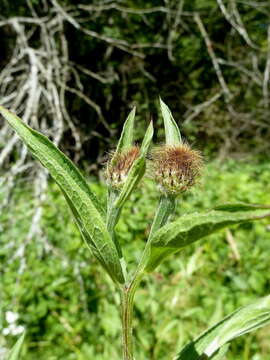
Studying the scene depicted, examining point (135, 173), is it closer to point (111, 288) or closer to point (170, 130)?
point (170, 130)

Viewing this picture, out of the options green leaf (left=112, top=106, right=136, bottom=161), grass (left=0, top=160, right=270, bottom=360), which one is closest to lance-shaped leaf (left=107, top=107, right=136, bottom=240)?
green leaf (left=112, top=106, right=136, bottom=161)

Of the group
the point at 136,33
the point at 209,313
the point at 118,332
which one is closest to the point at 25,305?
the point at 118,332

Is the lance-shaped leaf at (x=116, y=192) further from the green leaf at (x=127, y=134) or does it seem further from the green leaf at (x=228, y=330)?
the green leaf at (x=228, y=330)

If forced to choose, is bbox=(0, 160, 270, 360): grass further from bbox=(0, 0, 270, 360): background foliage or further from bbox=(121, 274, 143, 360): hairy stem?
bbox=(121, 274, 143, 360): hairy stem

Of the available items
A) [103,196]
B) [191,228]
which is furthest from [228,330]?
[103,196]

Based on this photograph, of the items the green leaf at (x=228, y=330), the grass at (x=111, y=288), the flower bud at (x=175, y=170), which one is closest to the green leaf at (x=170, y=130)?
the flower bud at (x=175, y=170)

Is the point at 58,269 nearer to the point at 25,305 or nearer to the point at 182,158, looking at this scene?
the point at 25,305
